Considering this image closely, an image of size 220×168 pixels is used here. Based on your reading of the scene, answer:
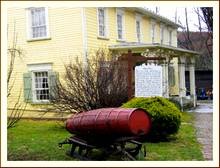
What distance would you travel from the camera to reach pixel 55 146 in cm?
1005

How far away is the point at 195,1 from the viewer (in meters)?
7.45

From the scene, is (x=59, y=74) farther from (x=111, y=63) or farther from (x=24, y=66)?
(x=111, y=63)

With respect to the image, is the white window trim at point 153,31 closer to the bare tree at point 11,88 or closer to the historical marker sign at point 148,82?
the bare tree at point 11,88

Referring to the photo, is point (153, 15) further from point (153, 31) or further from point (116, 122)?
point (116, 122)

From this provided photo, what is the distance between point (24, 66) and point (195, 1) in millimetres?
11578

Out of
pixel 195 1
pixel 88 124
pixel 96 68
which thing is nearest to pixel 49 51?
pixel 96 68

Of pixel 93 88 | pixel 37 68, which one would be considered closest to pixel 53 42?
pixel 37 68

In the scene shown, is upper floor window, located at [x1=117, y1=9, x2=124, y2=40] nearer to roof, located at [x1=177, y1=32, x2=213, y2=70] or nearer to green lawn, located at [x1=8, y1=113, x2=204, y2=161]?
green lawn, located at [x1=8, y1=113, x2=204, y2=161]

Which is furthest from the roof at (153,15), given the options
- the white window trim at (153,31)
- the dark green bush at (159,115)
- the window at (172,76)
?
the dark green bush at (159,115)

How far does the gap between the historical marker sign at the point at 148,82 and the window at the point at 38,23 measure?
23.0 feet

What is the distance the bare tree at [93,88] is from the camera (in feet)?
41.0

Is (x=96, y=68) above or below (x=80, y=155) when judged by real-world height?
above

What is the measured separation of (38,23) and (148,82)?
778 centimetres

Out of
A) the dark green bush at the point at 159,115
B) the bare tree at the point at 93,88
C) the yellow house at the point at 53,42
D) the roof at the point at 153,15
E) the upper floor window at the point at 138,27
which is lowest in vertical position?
the dark green bush at the point at 159,115
